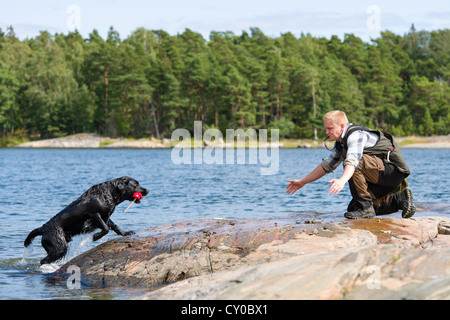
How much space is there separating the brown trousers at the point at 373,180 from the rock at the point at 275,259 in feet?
1.36

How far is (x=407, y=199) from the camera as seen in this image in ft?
28.9

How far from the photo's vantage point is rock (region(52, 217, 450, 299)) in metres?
5.21

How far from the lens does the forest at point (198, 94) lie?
98.1m

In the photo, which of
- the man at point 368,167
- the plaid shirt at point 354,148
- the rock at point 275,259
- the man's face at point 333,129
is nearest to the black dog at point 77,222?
the rock at point 275,259

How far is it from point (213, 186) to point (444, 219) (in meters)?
19.3

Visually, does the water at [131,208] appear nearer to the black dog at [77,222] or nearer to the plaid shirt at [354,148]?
the black dog at [77,222]

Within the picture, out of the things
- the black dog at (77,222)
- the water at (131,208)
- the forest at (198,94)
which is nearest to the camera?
the water at (131,208)

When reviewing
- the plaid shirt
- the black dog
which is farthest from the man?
the black dog

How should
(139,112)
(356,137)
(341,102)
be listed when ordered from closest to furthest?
(356,137) → (341,102) → (139,112)

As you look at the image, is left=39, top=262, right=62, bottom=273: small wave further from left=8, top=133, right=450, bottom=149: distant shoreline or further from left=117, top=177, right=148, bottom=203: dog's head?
left=8, top=133, right=450, bottom=149: distant shoreline

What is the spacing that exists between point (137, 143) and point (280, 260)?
9261cm

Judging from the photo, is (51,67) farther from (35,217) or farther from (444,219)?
(444,219)
